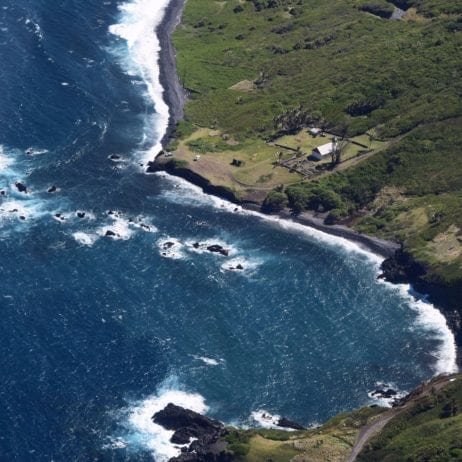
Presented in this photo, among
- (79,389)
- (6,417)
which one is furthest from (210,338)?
(6,417)

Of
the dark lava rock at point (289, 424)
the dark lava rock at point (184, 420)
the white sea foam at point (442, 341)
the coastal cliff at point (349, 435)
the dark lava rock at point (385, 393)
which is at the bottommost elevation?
the white sea foam at point (442, 341)

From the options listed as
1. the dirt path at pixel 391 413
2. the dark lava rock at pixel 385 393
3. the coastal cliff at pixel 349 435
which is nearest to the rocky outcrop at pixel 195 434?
the coastal cliff at pixel 349 435

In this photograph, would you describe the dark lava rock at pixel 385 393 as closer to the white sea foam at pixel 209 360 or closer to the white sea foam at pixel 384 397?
the white sea foam at pixel 384 397

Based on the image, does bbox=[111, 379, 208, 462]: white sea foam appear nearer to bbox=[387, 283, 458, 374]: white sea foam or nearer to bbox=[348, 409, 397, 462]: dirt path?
bbox=[348, 409, 397, 462]: dirt path

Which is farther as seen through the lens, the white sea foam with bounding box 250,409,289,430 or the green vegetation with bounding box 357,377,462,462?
the white sea foam with bounding box 250,409,289,430

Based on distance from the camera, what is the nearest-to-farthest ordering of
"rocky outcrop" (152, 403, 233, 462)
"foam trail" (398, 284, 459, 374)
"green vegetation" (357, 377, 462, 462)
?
"green vegetation" (357, 377, 462, 462)
"rocky outcrop" (152, 403, 233, 462)
"foam trail" (398, 284, 459, 374)

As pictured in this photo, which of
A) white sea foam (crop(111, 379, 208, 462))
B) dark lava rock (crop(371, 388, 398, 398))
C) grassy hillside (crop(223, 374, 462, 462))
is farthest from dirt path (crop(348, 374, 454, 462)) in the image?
white sea foam (crop(111, 379, 208, 462))
